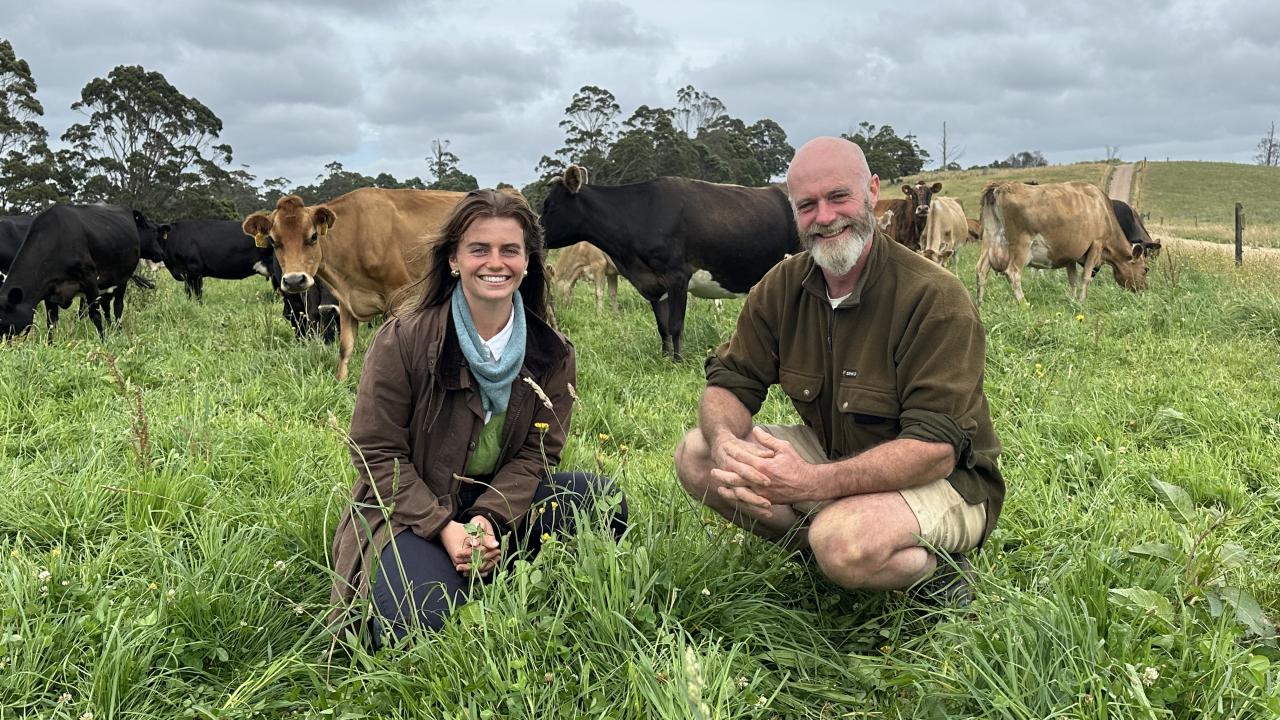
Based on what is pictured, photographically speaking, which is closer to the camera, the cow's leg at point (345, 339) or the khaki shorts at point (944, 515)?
the khaki shorts at point (944, 515)

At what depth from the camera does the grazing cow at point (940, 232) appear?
49.9ft

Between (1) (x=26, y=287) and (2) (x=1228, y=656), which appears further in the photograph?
(1) (x=26, y=287)

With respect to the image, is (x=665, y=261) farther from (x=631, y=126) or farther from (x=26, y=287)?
(x=631, y=126)

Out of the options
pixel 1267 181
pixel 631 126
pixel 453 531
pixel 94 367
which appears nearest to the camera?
pixel 453 531

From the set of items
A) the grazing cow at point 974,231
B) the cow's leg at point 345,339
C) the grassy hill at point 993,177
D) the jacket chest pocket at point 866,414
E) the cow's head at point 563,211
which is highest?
the grassy hill at point 993,177

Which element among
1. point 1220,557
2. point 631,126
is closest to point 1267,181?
point 631,126

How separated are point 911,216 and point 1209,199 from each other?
53.2 m

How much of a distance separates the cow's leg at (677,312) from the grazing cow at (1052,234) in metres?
5.56

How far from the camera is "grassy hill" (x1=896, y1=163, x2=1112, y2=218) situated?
58750mm

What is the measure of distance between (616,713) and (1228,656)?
1602mm

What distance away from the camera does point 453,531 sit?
9.10 feet

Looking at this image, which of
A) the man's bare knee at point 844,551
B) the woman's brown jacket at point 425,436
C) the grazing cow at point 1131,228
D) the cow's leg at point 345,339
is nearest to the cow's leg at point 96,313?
the cow's leg at point 345,339

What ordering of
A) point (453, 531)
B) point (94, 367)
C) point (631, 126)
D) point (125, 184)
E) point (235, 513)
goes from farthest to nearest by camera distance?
1. point (631, 126)
2. point (125, 184)
3. point (94, 367)
4. point (235, 513)
5. point (453, 531)

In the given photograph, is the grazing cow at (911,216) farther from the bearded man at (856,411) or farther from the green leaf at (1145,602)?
the green leaf at (1145,602)
